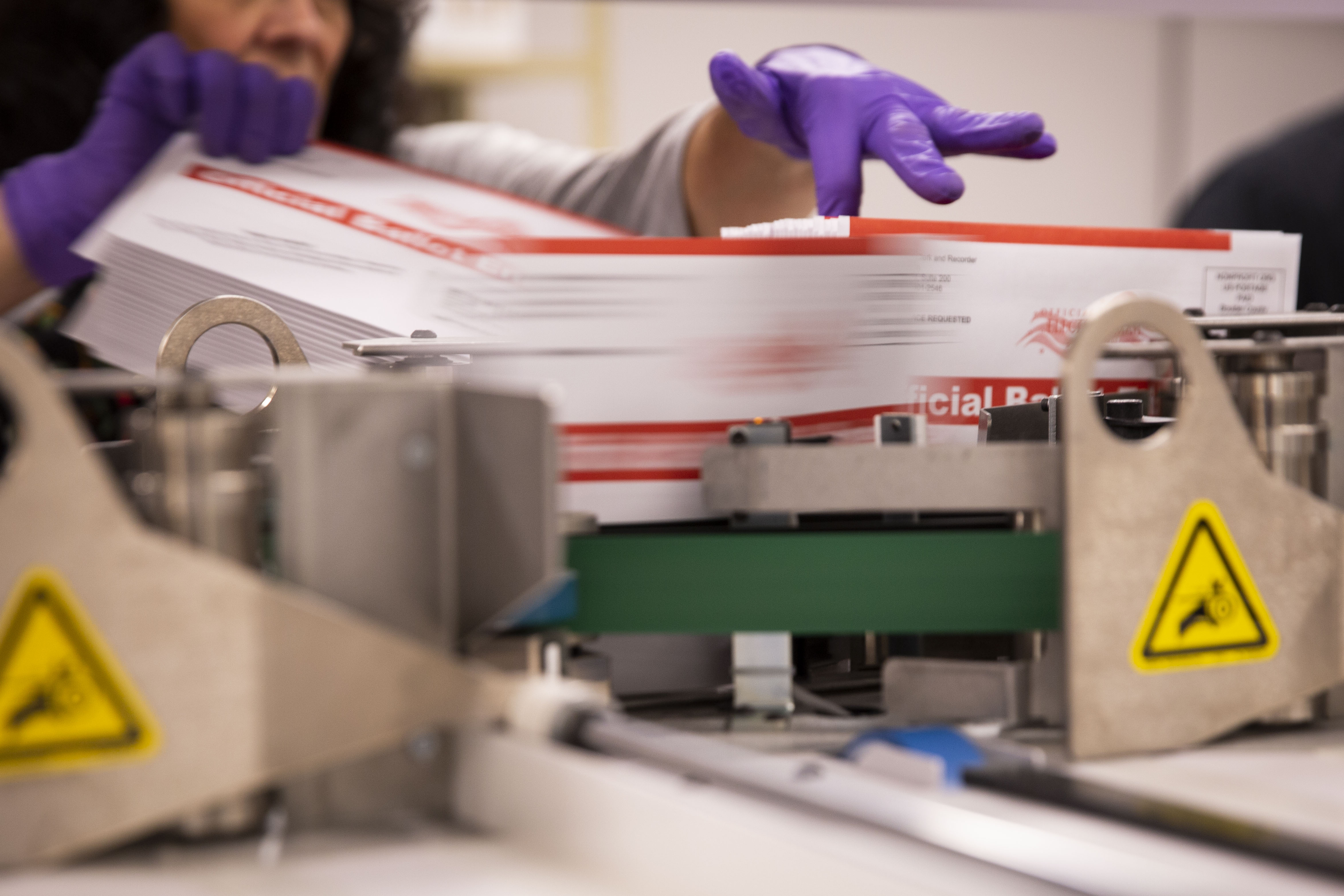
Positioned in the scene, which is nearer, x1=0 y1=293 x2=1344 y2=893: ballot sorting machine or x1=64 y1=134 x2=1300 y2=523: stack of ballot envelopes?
x1=0 y1=293 x2=1344 y2=893: ballot sorting machine

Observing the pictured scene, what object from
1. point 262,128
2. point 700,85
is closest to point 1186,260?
point 262,128

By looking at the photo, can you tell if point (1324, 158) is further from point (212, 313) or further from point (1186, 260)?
point (212, 313)

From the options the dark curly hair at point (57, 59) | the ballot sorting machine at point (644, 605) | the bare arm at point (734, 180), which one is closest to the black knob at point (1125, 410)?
the ballot sorting machine at point (644, 605)

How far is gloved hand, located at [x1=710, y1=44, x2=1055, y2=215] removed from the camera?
2.41ft

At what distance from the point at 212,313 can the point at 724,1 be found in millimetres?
2456

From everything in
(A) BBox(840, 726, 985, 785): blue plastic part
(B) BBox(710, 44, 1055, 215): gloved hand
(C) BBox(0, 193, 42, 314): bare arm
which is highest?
(B) BBox(710, 44, 1055, 215): gloved hand

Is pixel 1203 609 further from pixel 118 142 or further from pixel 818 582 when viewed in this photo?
pixel 118 142

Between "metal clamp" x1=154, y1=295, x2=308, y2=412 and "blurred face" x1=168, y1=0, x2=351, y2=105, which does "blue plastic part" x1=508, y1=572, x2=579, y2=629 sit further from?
"blurred face" x1=168, y1=0, x2=351, y2=105

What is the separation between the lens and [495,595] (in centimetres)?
39

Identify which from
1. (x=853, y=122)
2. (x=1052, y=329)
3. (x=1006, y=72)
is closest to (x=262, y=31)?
(x=853, y=122)

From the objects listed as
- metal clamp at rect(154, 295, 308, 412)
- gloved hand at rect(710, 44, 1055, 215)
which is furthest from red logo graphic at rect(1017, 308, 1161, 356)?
metal clamp at rect(154, 295, 308, 412)

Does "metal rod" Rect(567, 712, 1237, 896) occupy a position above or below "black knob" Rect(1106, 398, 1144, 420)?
below

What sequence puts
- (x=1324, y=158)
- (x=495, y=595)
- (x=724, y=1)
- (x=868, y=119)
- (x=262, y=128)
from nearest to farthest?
(x=495, y=595), (x=868, y=119), (x=262, y=128), (x=1324, y=158), (x=724, y=1)

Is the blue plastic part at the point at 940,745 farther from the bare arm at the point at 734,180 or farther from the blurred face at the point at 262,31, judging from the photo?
the blurred face at the point at 262,31
